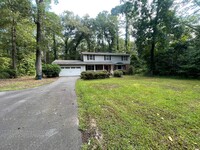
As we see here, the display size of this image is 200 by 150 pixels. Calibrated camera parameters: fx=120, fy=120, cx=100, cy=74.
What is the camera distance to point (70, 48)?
112 feet

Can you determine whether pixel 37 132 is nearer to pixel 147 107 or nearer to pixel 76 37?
Answer: pixel 147 107

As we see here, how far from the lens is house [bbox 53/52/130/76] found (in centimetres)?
2055

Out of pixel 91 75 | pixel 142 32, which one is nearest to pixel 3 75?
pixel 91 75

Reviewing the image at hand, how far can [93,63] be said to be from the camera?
2225 cm

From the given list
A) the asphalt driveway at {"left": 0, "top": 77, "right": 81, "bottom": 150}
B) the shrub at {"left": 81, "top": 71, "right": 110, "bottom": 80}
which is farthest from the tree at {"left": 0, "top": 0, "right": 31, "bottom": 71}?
the asphalt driveway at {"left": 0, "top": 77, "right": 81, "bottom": 150}

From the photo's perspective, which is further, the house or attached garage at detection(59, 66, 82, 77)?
the house

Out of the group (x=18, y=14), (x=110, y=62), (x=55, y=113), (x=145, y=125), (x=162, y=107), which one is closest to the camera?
(x=145, y=125)

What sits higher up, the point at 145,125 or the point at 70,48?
the point at 70,48

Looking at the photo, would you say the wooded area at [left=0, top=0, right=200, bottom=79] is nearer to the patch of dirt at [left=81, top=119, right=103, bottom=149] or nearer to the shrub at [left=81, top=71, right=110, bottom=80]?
the shrub at [left=81, top=71, right=110, bottom=80]

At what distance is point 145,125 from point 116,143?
3.54 ft

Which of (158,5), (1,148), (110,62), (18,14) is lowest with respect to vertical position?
(1,148)

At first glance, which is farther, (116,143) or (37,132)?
(37,132)

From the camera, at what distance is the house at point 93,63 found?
2055 cm

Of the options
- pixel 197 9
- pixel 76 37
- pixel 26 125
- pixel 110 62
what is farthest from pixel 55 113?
pixel 76 37
